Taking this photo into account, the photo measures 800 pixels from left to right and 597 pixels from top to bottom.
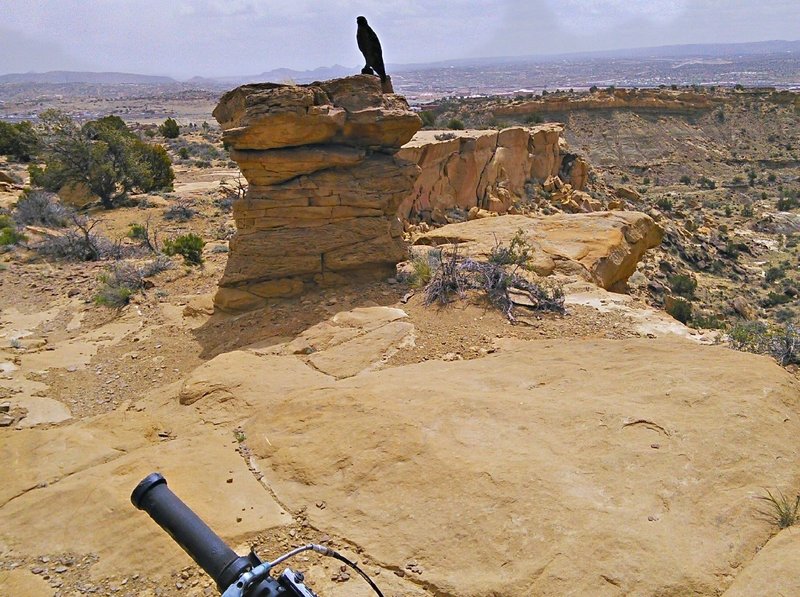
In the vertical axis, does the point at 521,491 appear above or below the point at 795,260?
above

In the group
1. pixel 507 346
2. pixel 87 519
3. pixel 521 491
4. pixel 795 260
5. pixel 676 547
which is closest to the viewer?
pixel 676 547

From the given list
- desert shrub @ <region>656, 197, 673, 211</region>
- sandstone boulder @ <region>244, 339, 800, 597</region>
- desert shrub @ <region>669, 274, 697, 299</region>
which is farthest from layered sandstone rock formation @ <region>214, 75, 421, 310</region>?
desert shrub @ <region>656, 197, 673, 211</region>

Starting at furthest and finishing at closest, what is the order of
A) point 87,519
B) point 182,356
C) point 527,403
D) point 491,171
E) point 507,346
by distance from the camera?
point 491,171, point 182,356, point 507,346, point 527,403, point 87,519

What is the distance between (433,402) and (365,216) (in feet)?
17.7

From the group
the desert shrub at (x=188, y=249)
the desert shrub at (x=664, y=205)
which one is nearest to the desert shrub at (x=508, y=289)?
the desert shrub at (x=188, y=249)

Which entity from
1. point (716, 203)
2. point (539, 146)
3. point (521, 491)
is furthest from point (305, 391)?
point (716, 203)

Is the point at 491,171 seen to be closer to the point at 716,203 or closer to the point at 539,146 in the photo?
the point at 539,146

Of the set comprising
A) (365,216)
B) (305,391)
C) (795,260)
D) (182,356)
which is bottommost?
(795,260)

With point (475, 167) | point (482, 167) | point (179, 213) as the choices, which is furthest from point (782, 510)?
point (482, 167)

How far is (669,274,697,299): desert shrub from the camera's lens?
1939cm

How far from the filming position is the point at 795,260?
25703mm

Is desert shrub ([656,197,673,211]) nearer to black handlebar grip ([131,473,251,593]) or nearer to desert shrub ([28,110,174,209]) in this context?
desert shrub ([28,110,174,209])

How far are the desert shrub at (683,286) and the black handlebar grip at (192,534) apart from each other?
19356 mm

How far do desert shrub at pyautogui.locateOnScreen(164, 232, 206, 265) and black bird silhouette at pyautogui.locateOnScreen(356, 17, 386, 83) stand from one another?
5.50 metres
